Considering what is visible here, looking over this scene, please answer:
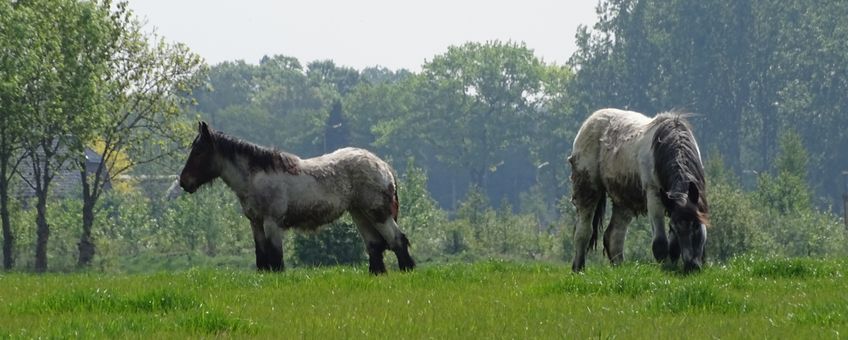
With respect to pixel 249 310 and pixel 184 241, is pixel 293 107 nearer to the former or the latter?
pixel 184 241

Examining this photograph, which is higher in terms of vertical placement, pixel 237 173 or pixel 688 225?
pixel 237 173

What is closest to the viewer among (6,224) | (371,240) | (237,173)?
(237,173)

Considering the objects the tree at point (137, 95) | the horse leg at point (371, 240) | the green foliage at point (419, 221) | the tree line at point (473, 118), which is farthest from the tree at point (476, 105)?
the horse leg at point (371, 240)

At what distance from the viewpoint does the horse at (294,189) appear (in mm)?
18984

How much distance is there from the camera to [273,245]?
62.1ft

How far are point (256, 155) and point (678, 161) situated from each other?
24.0ft

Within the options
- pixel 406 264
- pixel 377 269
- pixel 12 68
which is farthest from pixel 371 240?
pixel 12 68

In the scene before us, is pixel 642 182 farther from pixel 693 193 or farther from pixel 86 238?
pixel 86 238

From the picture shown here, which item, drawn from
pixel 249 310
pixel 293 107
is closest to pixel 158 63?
pixel 249 310

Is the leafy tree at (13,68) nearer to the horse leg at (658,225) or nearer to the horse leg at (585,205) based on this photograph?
the horse leg at (585,205)

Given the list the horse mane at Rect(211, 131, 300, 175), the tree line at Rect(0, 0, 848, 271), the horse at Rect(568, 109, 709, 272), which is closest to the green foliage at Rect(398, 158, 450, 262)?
the tree line at Rect(0, 0, 848, 271)

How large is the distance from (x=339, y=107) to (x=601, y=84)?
4061 cm

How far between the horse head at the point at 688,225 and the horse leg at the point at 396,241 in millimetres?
5900

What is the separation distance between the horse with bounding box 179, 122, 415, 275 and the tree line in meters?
18.0
